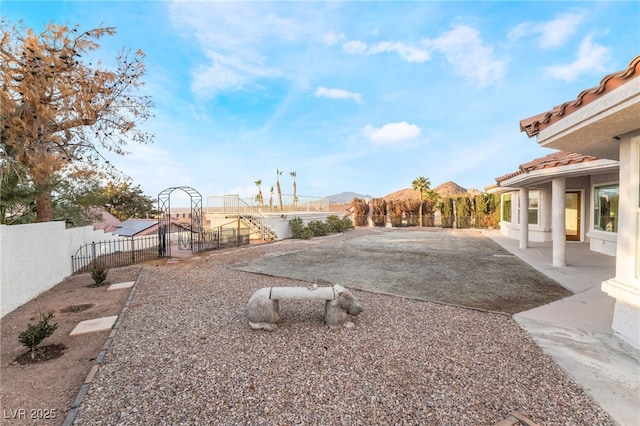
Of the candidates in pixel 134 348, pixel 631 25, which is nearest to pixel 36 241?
pixel 134 348

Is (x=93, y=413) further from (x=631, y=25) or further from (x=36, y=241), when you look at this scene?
(x=631, y=25)

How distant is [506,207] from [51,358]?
1994 centimetres

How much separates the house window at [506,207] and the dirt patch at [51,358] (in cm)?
1838

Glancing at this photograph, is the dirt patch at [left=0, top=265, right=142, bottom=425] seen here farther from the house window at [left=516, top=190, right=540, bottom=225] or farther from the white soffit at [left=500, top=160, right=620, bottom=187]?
the house window at [left=516, top=190, right=540, bottom=225]

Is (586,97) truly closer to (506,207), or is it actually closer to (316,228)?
(316,228)

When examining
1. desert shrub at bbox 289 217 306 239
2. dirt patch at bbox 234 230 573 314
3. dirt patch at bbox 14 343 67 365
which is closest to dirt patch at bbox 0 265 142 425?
dirt patch at bbox 14 343 67 365

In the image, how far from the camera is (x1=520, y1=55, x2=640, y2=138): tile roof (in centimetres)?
264

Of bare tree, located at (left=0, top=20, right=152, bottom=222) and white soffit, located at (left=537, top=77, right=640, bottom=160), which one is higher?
bare tree, located at (left=0, top=20, right=152, bottom=222)

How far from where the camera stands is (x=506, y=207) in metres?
16.8

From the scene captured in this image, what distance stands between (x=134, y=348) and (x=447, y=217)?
2476 centimetres

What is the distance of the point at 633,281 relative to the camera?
348 cm

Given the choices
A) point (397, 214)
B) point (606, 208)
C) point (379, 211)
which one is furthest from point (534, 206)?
point (379, 211)

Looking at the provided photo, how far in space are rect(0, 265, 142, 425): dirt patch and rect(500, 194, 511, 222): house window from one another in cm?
1838

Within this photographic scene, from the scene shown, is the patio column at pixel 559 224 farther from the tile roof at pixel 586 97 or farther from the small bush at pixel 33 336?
the small bush at pixel 33 336
